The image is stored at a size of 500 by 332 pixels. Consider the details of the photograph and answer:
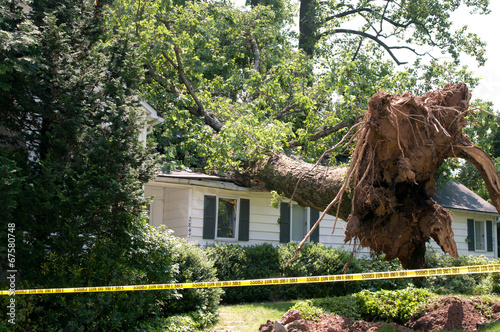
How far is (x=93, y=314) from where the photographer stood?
21.0ft

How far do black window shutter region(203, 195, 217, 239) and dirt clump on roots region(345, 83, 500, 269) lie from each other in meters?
7.18

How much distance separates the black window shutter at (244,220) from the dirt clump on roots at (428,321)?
21.4ft

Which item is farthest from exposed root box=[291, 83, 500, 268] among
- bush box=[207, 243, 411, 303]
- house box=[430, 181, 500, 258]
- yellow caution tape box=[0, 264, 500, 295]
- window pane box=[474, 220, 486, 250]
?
window pane box=[474, 220, 486, 250]

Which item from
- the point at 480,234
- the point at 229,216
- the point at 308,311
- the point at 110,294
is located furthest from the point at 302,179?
the point at 480,234

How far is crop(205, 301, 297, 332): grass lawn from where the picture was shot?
27.2 feet

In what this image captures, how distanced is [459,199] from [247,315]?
13.8 meters

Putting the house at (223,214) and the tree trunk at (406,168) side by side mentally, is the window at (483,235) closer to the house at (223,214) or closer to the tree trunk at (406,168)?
the house at (223,214)

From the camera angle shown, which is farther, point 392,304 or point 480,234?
point 480,234

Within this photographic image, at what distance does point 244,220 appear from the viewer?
13.8 meters

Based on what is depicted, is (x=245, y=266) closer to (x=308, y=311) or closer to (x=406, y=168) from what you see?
(x=308, y=311)

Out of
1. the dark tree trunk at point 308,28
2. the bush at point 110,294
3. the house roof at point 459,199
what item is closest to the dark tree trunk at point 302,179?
the bush at point 110,294

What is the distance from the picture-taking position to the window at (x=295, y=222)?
48.2ft

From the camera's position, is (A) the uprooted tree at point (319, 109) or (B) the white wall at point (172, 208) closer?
(A) the uprooted tree at point (319, 109)

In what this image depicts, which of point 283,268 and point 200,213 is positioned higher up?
point 200,213
